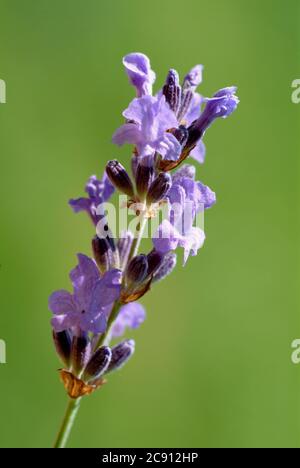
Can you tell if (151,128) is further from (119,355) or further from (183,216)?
(119,355)

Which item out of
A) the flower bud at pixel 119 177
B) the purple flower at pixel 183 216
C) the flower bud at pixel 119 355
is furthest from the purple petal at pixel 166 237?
the flower bud at pixel 119 355

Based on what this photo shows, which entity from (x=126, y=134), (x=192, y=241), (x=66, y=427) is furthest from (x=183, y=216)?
(x=66, y=427)

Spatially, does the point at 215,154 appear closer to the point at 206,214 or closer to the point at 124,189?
the point at 206,214

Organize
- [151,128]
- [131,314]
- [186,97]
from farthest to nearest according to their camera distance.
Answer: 1. [131,314]
2. [186,97]
3. [151,128]

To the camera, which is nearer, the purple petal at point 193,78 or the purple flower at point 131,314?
the purple petal at point 193,78

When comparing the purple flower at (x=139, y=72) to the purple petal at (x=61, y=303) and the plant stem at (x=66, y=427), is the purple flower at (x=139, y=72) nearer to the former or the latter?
the purple petal at (x=61, y=303)

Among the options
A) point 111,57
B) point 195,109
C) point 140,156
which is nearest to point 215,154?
point 111,57

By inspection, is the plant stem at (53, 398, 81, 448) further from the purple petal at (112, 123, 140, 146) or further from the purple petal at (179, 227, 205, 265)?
the purple petal at (112, 123, 140, 146)
